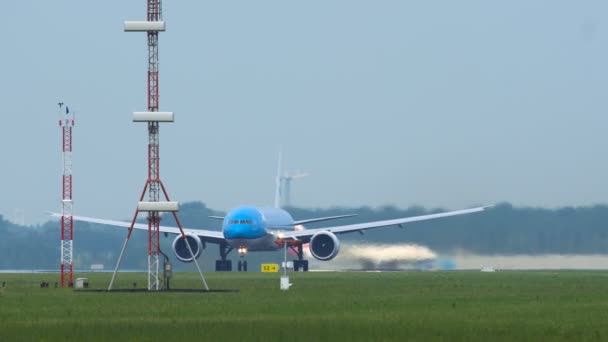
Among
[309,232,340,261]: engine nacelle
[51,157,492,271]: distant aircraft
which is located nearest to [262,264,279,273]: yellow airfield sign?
[51,157,492,271]: distant aircraft

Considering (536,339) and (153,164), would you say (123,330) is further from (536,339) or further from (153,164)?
(153,164)

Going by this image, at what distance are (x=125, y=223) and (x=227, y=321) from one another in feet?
281

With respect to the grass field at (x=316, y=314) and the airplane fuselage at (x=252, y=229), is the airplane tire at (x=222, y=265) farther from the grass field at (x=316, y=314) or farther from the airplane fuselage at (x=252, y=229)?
the grass field at (x=316, y=314)

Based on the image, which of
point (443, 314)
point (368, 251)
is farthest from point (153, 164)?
point (368, 251)

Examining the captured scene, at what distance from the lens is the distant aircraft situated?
11612cm

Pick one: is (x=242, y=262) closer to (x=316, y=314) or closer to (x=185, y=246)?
(x=185, y=246)

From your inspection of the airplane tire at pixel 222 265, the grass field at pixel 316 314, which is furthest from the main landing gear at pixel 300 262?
the grass field at pixel 316 314

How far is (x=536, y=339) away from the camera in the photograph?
37.7m

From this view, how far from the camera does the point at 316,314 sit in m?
48.3

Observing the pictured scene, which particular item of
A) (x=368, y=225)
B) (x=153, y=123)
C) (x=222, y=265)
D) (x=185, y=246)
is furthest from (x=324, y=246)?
(x=153, y=123)

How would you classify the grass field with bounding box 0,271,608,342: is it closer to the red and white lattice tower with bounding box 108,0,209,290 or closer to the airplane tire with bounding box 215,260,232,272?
the red and white lattice tower with bounding box 108,0,209,290

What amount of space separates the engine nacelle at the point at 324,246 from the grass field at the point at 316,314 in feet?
138

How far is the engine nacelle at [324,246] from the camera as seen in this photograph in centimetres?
11519

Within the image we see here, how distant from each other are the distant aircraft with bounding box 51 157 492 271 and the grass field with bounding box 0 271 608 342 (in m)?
43.3
